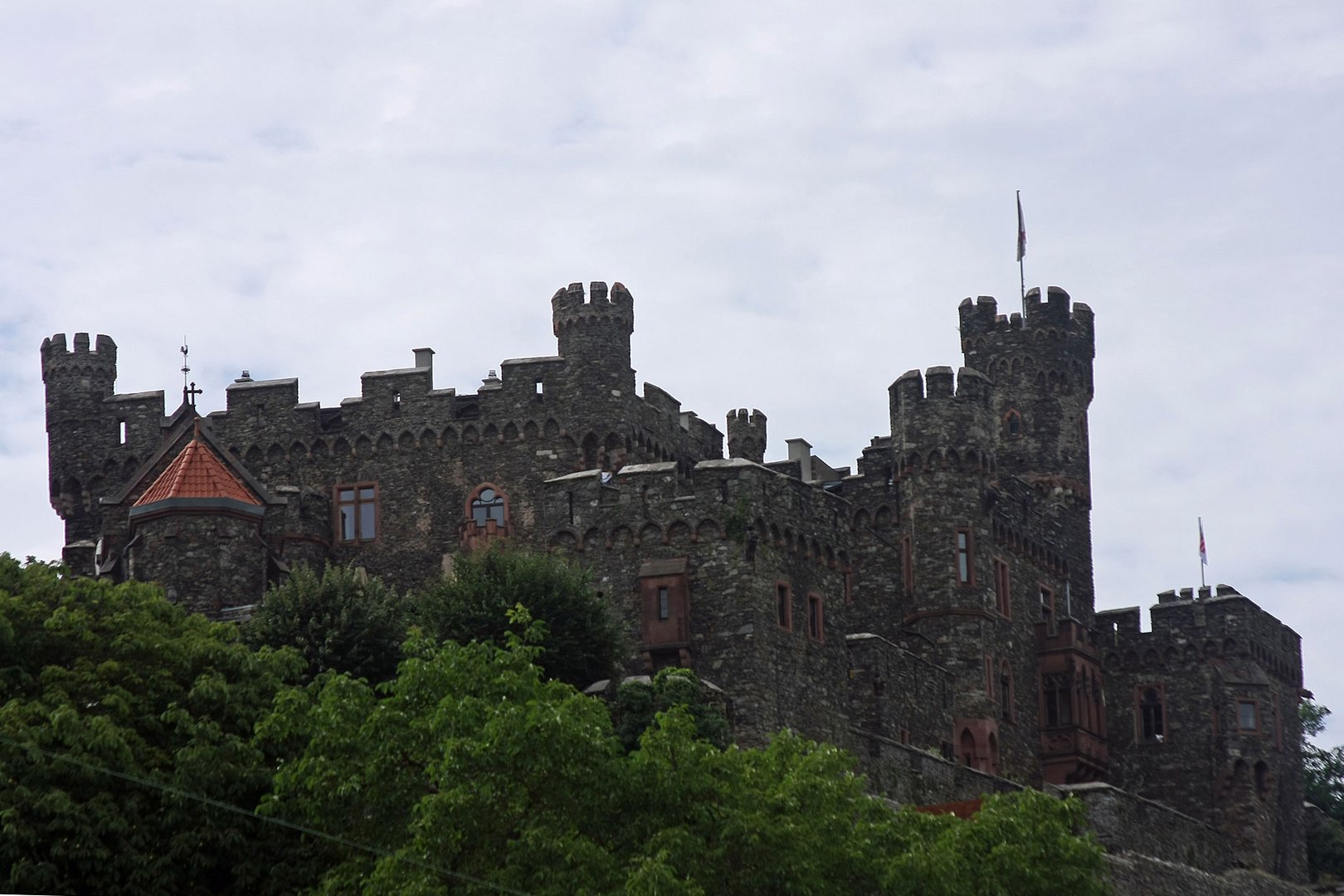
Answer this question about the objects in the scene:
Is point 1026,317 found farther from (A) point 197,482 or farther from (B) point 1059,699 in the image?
(A) point 197,482

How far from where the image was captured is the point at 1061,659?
8481cm

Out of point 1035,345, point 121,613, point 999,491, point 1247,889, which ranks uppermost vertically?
point 1035,345

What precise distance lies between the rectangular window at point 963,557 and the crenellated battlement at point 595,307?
10.9 m

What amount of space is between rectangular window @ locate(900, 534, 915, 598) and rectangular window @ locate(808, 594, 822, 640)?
10.1 m

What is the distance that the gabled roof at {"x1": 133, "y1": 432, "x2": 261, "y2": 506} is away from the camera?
236ft

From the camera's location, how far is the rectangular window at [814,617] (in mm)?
70250

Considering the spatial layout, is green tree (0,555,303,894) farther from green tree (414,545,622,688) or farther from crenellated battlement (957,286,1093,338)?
crenellated battlement (957,286,1093,338)

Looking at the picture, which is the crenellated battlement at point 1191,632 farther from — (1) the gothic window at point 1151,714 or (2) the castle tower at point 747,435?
(2) the castle tower at point 747,435

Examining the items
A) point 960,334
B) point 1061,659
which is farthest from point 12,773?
point 960,334

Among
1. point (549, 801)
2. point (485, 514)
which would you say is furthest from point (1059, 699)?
point (549, 801)

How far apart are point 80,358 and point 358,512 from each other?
9.61m

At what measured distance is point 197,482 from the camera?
72375 mm

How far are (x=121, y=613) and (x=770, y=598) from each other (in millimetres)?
18358

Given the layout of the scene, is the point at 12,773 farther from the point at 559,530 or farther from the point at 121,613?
the point at 559,530
